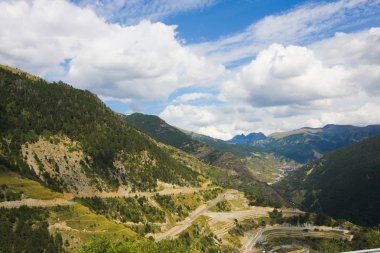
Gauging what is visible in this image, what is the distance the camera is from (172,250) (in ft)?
398

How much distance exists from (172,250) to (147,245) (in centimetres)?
930

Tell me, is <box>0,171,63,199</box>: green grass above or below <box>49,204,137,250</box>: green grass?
above

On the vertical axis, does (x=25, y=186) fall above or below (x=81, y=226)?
above

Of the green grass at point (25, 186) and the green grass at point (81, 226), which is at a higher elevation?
the green grass at point (25, 186)

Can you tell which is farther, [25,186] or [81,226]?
[25,186]

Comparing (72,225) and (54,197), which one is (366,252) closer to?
(72,225)

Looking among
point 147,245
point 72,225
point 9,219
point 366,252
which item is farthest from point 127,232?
point 366,252

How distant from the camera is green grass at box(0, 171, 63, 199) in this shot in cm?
15250

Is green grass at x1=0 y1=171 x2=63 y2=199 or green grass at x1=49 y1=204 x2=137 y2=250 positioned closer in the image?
green grass at x1=49 y1=204 x2=137 y2=250

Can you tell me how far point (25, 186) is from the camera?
525 feet

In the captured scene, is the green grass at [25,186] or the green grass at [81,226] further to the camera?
the green grass at [25,186]

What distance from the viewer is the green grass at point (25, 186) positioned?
152500mm

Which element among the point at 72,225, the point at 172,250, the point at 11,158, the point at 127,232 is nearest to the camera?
the point at 172,250

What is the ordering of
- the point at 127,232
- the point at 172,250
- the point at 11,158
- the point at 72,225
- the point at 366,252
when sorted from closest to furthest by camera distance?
1. the point at 366,252
2. the point at 172,250
3. the point at 72,225
4. the point at 127,232
5. the point at 11,158
